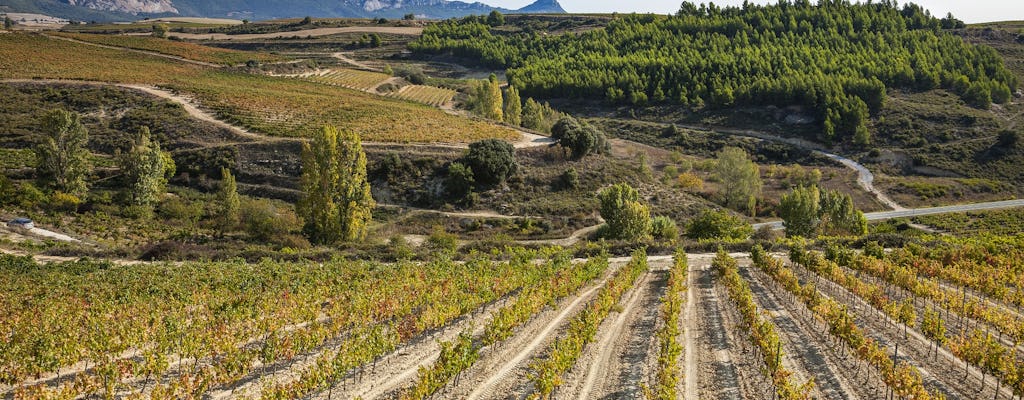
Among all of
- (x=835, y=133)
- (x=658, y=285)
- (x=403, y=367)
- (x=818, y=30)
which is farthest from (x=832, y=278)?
(x=818, y=30)

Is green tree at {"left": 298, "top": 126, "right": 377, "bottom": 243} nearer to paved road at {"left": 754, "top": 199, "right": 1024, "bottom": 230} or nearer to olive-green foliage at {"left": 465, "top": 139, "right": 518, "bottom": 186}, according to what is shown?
olive-green foliage at {"left": 465, "top": 139, "right": 518, "bottom": 186}

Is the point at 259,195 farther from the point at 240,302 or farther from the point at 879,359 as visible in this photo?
the point at 879,359

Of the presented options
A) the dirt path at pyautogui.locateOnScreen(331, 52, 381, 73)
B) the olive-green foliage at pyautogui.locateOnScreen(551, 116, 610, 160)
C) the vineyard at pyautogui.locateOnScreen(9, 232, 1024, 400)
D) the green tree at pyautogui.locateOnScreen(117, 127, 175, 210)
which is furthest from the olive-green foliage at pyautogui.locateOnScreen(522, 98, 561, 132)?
the vineyard at pyautogui.locateOnScreen(9, 232, 1024, 400)

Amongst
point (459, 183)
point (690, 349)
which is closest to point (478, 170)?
point (459, 183)

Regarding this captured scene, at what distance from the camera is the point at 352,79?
12200 cm

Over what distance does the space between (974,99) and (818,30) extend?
57.5 meters

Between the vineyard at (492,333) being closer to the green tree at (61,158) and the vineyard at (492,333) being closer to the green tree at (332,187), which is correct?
the green tree at (332,187)

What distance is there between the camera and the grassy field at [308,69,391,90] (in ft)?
377

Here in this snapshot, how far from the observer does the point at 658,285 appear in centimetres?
3906

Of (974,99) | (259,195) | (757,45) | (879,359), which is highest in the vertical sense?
(757,45)

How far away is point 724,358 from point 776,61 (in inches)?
5818

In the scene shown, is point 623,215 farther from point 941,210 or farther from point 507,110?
point 941,210

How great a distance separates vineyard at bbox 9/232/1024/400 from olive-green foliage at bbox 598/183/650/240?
1698cm

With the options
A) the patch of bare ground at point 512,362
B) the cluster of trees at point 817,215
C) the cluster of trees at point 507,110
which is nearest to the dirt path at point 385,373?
the patch of bare ground at point 512,362
